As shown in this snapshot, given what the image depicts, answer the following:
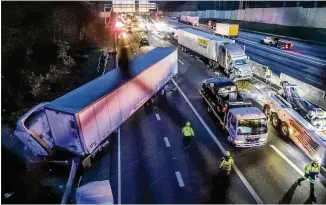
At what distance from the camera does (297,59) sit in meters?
36.6

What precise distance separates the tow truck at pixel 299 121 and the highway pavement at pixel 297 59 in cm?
982

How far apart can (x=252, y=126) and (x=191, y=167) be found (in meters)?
4.39

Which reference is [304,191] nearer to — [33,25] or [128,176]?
[128,176]

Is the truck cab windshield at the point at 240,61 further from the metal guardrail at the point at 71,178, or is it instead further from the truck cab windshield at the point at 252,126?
the metal guardrail at the point at 71,178

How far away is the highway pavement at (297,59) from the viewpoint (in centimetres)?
2927

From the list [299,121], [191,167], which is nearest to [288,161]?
[299,121]

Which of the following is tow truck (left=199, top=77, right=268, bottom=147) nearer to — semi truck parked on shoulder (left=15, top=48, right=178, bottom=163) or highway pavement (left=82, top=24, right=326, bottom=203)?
highway pavement (left=82, top=24, right=326, bottom=203)

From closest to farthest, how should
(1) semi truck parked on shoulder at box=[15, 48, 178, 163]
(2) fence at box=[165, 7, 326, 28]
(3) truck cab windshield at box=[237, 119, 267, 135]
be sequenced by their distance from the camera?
(1) semi truck parked on shoulder at box=[15, 48, 178, 163], (3) truck cab windshield at box=[237, 119, 267, 135], (2) fence at box=[165, 7, 326, 28]

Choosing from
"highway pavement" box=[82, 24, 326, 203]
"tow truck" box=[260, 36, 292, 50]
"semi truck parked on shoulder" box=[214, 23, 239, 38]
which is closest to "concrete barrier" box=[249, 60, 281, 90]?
"highway pavement" box=[82, 24, 326, 203]

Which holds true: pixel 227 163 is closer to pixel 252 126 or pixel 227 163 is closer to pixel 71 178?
pixel 252 126

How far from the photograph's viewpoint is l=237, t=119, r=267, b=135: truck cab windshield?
1539 centimetres

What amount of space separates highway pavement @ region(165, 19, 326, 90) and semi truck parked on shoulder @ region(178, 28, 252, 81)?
582 cm

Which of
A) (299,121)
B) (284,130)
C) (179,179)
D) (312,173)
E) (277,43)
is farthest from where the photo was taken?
(277,43)

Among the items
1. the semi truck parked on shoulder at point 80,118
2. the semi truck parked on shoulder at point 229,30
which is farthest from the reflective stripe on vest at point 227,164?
the semi truck parked on shoulder at point 229,30
